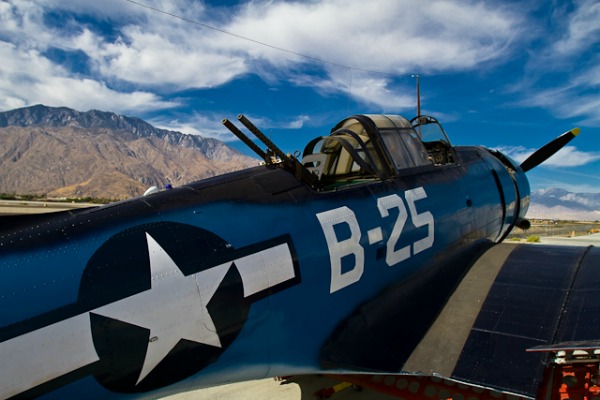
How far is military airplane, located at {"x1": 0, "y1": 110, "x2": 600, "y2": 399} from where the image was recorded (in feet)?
7.29

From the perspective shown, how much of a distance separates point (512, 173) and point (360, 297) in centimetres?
571

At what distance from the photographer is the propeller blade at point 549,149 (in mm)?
9845

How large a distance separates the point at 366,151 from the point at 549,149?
7733mm

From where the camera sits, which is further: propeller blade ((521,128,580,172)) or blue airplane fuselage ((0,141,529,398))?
propeller blade ((521,128,580,172))

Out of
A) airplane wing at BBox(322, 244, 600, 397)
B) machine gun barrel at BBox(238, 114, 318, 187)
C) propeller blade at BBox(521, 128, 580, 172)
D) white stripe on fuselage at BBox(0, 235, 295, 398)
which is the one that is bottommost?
airplane wing at BBox(322, 244, 600, 397)

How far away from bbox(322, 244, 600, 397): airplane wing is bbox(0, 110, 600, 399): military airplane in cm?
2

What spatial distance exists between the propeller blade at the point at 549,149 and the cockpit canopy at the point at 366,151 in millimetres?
5652

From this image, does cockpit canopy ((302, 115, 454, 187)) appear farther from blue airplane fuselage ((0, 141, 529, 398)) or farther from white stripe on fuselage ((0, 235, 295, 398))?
white stripe on fuselage ((0, 235, 295, 398))

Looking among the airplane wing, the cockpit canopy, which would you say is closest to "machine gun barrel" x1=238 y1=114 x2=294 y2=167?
the cockpit canopy

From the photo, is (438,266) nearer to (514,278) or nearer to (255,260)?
(514,278)

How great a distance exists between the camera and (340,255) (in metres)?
3.55

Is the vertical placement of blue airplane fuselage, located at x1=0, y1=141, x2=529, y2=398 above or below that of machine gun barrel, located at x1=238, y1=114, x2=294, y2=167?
below

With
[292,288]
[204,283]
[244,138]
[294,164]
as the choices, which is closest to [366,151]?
[294,164]

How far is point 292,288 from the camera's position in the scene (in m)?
3.19
